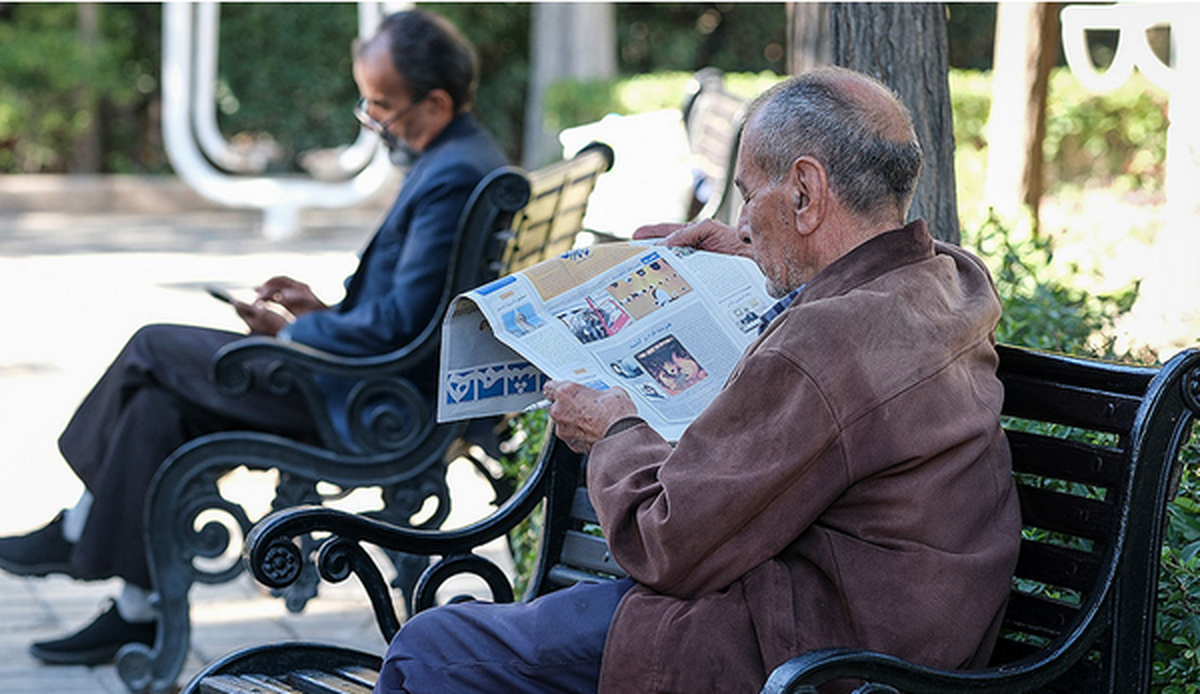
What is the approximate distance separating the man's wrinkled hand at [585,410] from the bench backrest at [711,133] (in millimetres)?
3445

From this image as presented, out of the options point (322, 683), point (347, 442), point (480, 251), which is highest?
point (480, 251)

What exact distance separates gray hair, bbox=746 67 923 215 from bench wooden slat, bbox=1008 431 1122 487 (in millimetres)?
401

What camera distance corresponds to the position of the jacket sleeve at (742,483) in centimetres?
179

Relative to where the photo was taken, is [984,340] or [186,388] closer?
[984,340]

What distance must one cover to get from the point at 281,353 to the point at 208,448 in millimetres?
282

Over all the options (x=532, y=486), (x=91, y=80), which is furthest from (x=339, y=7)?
(x=532, y=486)

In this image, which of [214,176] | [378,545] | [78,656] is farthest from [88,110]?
[378,545]

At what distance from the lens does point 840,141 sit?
6.31ft

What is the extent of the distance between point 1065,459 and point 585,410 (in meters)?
0.65

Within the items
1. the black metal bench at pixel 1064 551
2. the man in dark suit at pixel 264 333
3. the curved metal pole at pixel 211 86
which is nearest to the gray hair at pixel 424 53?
the man in dark suit at pixel 264 333

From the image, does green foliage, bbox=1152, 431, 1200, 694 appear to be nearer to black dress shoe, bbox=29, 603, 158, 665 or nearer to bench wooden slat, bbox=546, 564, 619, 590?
A: bench wooden slat, bbox=546, 564, 619, 590

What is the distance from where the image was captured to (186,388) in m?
3.78

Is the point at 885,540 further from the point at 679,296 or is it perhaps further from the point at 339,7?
the point at 339,7

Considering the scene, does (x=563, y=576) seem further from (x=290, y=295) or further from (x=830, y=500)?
(x=290, y=295)
